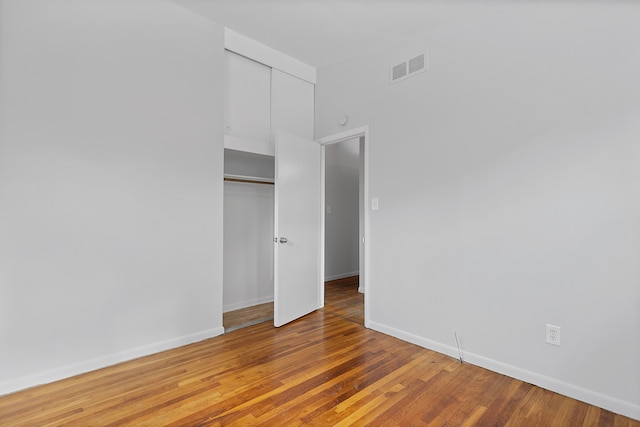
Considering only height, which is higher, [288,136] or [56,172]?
[288,136]

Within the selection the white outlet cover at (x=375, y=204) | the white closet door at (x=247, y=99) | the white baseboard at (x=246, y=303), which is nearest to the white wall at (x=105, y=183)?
the white closet door at (x=247, y=99)

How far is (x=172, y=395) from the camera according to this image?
1.98 metres

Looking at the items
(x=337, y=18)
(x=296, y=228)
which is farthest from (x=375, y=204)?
(x=337, y=18)

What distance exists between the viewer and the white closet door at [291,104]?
3.49 m

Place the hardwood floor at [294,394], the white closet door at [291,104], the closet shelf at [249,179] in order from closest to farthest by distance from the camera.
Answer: the hardwood floor at [294,394], the closet shelf at [249,179], the white closet door at [291,104]

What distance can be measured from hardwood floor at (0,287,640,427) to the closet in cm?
114

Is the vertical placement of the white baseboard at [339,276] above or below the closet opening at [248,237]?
below

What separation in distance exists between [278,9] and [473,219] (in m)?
2.28

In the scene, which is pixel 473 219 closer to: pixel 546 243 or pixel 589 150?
pixel 546 243

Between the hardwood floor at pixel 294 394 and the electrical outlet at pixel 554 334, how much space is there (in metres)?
0.32

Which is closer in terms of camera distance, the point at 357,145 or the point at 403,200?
the point at 403,200

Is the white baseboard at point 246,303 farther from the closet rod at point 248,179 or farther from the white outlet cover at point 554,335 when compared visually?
the white outlet cover at point 554,335

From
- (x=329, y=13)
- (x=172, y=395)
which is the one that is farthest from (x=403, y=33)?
(x=172, y=395)

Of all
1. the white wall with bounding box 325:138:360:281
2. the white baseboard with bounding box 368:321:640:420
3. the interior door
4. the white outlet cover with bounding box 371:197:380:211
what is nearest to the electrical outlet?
the white baseboard with bounding box 368:321:640:420
